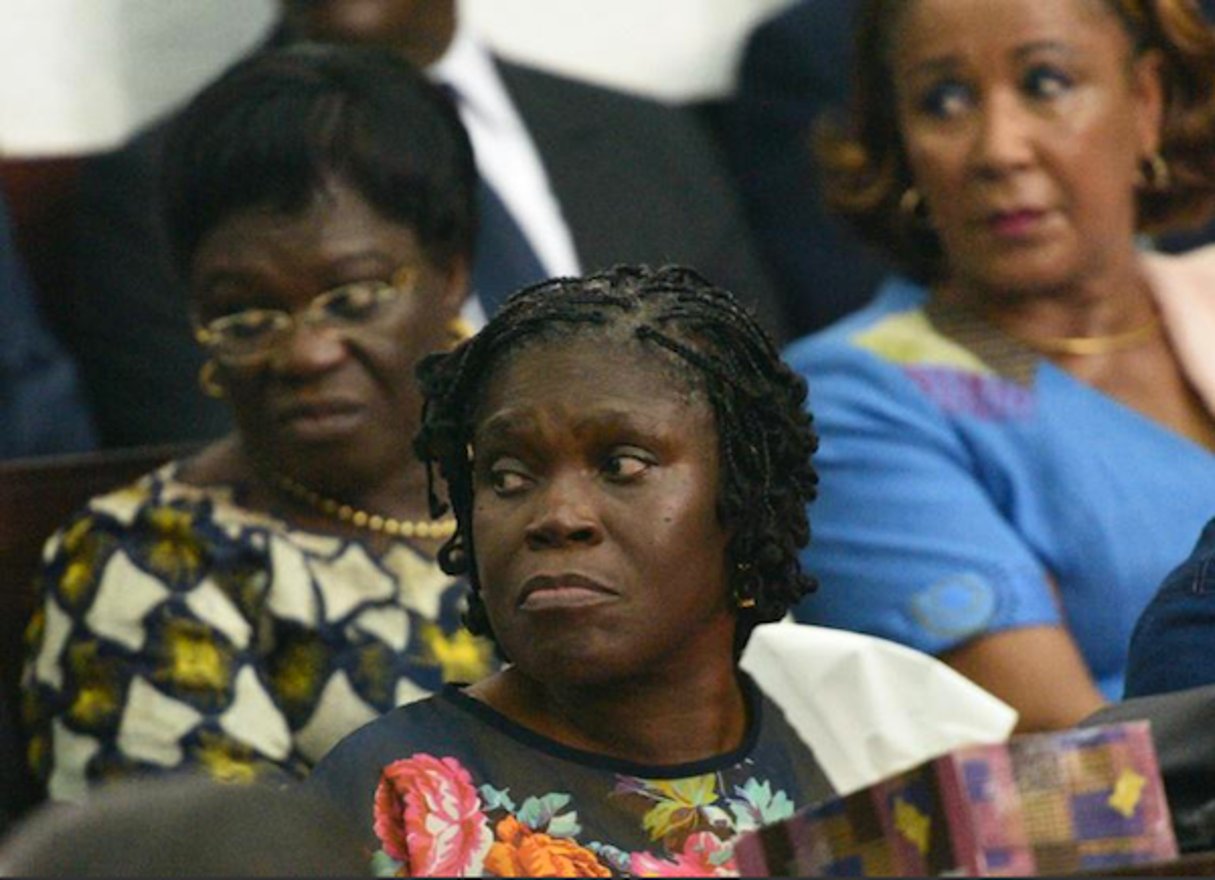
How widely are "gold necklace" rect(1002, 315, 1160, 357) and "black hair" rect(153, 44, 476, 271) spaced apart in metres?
0.67

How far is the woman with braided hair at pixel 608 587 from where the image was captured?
2199 millimetres

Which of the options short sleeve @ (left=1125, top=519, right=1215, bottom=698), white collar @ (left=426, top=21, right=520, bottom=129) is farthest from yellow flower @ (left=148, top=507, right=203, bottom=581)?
white collar @ (left=426, top=21, right=520, bottom=129)

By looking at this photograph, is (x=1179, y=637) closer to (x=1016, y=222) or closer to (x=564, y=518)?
(x=564, y=518)

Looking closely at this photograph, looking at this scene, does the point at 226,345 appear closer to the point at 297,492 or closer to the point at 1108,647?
the point at 297,492

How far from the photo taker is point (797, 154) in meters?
4.64

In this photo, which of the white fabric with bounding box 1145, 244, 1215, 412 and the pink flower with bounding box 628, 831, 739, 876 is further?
the white fabric with bounding box 1145, 244, 1215, 412

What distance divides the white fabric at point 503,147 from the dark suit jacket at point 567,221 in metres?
0.02

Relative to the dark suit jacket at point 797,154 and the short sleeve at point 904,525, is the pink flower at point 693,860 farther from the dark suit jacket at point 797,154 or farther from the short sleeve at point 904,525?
the dark suit jacket at point 797,154

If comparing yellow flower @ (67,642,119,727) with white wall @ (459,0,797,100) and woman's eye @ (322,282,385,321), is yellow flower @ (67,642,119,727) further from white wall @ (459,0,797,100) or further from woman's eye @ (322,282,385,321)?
white wall @ (459,0,797,100)

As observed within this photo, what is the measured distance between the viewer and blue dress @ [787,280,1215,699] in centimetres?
322

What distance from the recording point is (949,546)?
3.26 metres

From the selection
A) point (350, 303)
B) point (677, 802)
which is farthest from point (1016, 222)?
point (677, 802)

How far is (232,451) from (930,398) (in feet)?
2.55

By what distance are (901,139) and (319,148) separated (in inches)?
31.0
